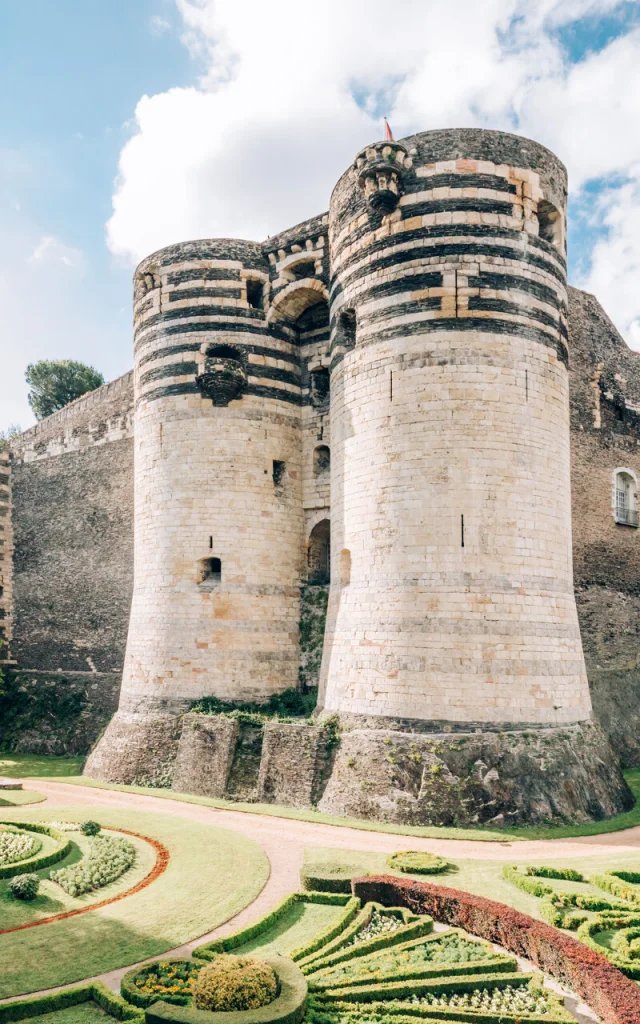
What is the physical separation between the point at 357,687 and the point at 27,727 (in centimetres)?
1570

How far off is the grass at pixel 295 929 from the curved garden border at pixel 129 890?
251 cm

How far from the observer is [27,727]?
89.7 ft

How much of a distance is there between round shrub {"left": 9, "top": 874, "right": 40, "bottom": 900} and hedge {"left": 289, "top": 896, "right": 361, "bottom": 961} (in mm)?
4282

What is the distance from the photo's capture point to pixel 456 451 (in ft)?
54.4

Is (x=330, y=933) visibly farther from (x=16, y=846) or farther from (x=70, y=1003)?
(x=16, y=846)

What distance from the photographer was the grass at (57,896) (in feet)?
34.9

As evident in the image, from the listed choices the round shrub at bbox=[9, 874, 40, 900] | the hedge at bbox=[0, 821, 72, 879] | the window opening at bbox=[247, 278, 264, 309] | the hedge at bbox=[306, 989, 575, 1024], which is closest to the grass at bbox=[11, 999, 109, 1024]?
the hedge at bbox=[306, 989, 575, 1024]

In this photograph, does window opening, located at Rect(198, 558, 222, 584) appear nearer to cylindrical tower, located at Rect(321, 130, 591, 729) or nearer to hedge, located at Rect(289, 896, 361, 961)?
cylindrical tower, located at Rect(321, 130, 591, 729)

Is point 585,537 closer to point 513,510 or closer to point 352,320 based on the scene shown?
point 513,510

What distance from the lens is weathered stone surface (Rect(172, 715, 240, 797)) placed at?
60.5ft

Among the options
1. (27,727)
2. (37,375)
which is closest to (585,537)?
(27,727)

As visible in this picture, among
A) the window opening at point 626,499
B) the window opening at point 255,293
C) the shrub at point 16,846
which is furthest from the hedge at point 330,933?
the window opening at point 626,499

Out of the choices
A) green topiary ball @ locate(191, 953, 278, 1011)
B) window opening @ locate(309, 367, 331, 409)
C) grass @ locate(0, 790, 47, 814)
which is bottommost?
grass @ locate(0, 790, 47, 814)

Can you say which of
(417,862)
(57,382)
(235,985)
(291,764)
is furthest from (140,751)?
(57,382)
